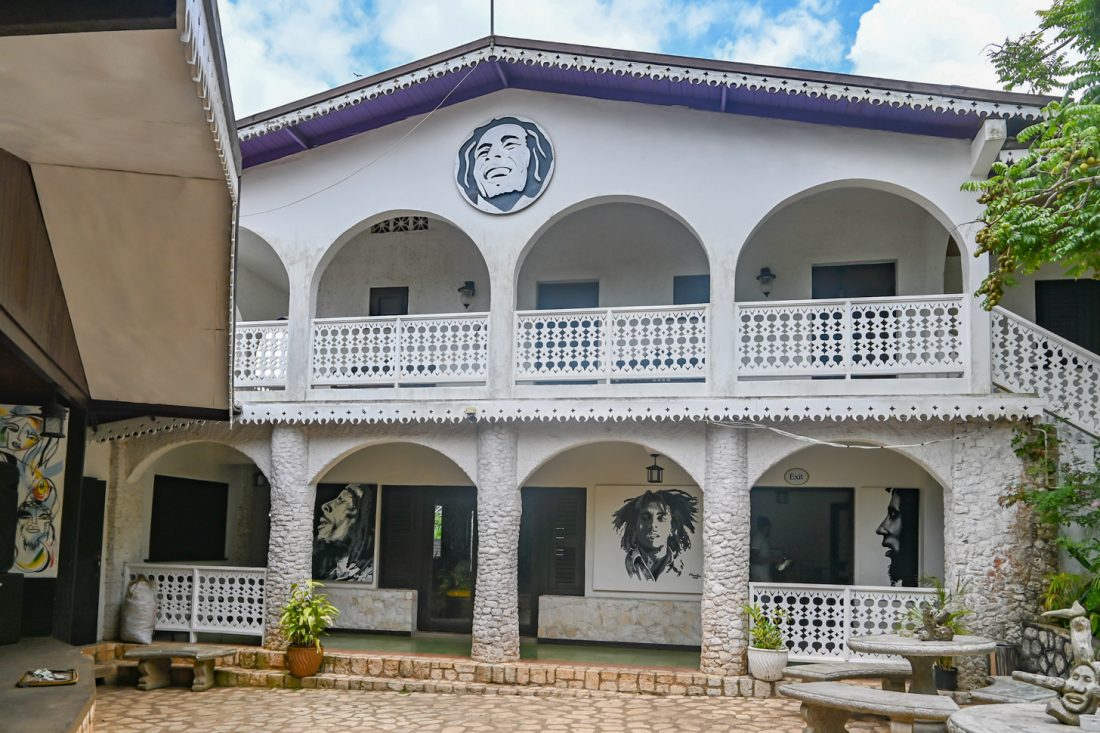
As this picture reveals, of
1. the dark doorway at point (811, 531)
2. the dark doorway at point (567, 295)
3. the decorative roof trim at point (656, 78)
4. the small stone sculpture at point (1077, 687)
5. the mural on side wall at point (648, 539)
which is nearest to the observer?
the small stone sculpture at point (1077, 687)

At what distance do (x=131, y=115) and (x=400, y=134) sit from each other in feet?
31.5

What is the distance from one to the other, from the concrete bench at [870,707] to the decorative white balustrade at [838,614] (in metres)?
2.85

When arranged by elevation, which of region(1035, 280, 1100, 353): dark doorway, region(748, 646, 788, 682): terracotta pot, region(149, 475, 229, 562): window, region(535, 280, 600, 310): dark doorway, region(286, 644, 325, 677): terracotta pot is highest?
region(535, 280, 600, 310): dark doorway

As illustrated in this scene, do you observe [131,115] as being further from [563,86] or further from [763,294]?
[763,294]

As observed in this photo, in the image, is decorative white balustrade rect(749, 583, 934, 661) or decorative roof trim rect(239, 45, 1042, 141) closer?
decorative roof trim rect(239, 45, 1042, 141)

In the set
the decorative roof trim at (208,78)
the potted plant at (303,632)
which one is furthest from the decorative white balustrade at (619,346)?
the decorative roof trim at (208,78)

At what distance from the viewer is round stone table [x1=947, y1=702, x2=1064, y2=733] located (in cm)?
610

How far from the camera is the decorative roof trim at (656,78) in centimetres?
1136

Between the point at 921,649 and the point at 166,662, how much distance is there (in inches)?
359

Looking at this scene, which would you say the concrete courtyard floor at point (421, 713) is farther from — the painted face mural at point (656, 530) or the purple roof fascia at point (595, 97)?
the purple roof fascia at point (595, 97)

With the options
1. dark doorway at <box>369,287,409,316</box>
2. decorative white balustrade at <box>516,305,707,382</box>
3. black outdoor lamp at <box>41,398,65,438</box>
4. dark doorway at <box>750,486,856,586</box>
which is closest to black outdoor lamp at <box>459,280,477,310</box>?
dark doorway at <box>369,287,409,316</box>

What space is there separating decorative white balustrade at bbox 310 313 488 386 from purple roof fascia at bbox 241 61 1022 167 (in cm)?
273

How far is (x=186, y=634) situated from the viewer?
14383 mm

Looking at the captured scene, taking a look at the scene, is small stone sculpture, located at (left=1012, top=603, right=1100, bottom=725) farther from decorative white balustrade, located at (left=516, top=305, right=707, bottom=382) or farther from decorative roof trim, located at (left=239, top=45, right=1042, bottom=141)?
decorative roof trim, located at (left=239, top=45, right=1042, bottom=141)
